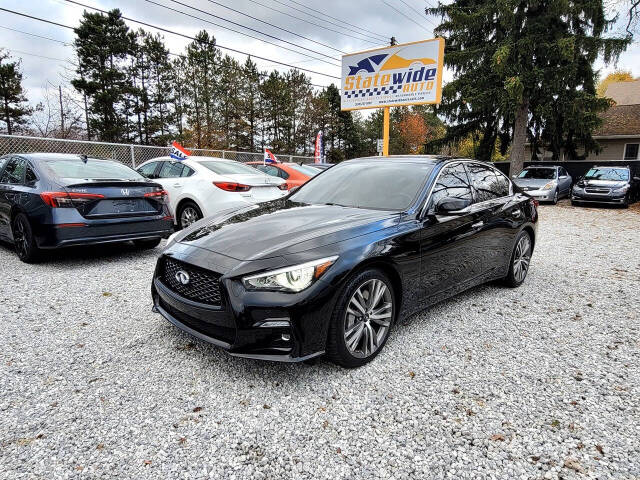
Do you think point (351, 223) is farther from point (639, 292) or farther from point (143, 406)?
point (639, 292)

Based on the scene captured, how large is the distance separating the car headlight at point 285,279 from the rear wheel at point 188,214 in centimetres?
473

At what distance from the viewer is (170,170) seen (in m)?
7.39

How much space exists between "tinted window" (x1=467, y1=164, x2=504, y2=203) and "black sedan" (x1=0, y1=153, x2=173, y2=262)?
163 inches

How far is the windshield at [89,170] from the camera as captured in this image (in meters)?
5.00

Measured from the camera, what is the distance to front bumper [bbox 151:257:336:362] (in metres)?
2.32

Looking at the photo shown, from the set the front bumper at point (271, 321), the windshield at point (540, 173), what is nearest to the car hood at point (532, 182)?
the windshield at point (540, 173)

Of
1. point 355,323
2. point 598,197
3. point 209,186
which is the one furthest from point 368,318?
point 598,197

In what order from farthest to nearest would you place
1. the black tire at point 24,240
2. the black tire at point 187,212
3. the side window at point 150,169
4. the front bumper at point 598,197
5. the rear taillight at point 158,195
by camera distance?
the front bumper at point 598,197, the side window at point 150,169, the black tire at point 187,212, the rear taillight at point 158,195, the black tire at point 24,240

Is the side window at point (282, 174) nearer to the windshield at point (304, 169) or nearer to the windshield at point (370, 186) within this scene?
the windshield at point (304, 169)

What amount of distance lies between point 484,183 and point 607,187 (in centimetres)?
1359

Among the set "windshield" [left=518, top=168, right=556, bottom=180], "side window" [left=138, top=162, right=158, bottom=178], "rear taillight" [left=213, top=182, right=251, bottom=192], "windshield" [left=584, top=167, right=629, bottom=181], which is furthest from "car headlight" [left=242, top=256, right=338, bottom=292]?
"windshield" [left=584, top=167, right=629, bottom=181]

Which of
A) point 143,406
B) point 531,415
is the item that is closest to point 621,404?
point 531,415

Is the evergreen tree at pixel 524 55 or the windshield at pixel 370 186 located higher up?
the evergreen tree at pixel 524 55

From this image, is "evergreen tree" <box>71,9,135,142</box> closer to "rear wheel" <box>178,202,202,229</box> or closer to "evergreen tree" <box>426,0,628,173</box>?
"evergreen tree" <box>426,0,628,173</box>
